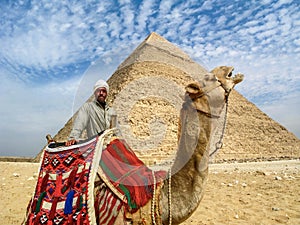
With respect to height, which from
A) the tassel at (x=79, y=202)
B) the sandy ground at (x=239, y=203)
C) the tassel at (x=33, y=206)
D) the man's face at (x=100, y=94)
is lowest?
the sandy ground at (x=239, y=203)

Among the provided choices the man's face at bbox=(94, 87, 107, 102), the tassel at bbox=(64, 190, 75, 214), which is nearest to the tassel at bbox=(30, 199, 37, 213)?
the tassel at bbox=(64, 190, 75, 214)

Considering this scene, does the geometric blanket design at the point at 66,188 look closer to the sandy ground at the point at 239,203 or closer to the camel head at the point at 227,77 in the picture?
the camel head at the point at 227,77

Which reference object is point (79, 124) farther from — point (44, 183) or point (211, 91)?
point (211, 91)

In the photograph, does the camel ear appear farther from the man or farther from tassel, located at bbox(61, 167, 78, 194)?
the man

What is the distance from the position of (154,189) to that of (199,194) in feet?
0.80

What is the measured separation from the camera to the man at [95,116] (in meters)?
2.32

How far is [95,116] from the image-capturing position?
7.86 ft

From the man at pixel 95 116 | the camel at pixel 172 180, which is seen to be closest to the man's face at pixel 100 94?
the man at pixel 95 116

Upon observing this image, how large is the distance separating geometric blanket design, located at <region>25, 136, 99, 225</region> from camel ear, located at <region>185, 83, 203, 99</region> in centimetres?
63

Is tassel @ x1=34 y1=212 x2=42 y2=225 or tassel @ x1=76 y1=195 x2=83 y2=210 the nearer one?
tassel @ x1=76 y1=195 x2=83 y2=210

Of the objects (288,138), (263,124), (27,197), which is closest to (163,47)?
(263,124)

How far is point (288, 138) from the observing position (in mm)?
56594

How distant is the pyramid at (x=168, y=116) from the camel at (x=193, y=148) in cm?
2593

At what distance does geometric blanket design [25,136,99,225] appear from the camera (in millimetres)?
1606
